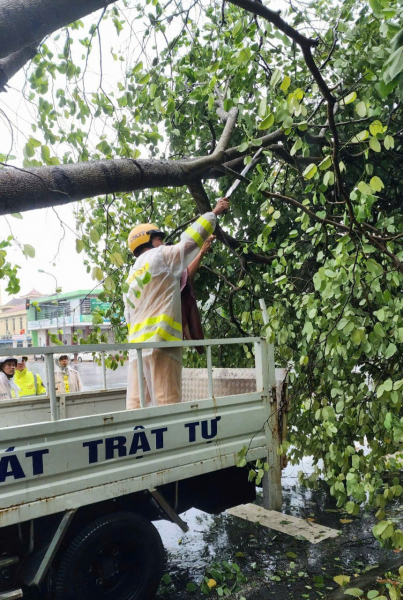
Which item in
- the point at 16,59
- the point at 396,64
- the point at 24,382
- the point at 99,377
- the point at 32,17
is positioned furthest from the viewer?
the point at 99,377

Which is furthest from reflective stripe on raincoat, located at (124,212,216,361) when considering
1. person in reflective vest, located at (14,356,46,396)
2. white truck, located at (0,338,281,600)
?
person in reflective vest, located at (14,356,46,396)

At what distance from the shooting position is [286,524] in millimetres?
4707

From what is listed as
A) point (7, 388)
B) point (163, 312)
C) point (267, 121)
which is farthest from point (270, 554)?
point (7, 388)

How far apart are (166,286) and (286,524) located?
2.50 metres

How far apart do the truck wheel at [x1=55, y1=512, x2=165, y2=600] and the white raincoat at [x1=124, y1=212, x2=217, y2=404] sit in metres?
0.97

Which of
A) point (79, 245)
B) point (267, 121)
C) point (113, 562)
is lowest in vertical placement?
point (113, 562)

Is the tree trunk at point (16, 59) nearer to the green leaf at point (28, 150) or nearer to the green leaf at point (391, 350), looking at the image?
the green leaf at point (28, 150)

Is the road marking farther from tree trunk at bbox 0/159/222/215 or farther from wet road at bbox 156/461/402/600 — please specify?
tree trunk at bbox 0/159/222/215

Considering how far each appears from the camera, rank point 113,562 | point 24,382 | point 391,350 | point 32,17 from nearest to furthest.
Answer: point 32,17 → point 391,350 → point 113,562 → point 24,382

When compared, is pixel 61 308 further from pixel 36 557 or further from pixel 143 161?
pixel 36 557

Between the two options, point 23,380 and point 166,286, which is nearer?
point 166,286

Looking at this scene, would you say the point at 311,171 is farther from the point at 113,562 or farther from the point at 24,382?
the point at 24,382

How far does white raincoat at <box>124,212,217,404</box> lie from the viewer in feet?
12.5

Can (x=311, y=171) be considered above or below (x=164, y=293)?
above
